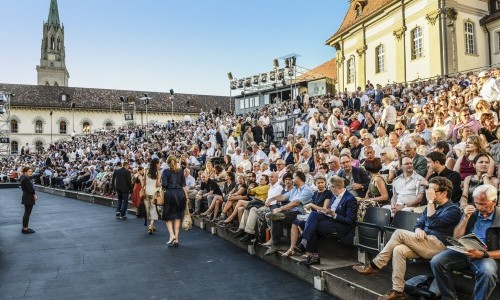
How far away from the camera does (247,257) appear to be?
319 inches

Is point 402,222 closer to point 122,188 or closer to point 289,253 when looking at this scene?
point 289,253

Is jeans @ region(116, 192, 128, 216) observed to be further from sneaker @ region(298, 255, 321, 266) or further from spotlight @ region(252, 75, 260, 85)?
spotlight @ region(252, 75, 260, 85)

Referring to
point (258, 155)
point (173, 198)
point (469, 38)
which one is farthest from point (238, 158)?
point (469, 38)

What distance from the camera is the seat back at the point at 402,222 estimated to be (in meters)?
5.52

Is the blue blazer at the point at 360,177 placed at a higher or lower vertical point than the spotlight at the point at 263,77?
lower

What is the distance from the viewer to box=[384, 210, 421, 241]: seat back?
5518mm

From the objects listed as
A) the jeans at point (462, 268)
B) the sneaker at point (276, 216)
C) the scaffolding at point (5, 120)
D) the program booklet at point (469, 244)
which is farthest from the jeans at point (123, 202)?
the scaffolding at point (5, 120)

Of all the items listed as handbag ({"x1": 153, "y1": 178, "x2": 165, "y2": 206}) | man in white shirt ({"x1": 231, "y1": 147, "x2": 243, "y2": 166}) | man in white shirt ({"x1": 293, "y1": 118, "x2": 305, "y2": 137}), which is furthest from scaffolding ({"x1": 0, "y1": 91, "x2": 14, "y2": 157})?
handbag ({"x1": 153, "y1": 178, "x2": 165, "y2": 206})

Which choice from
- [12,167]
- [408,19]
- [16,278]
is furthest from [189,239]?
[12,167]

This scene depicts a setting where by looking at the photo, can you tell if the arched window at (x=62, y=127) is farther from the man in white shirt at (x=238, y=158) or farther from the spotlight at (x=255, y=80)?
the man in white shirt at (x=238, y=158)

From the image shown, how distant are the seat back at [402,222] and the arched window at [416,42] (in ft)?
85.5

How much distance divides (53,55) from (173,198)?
9572 centimetres

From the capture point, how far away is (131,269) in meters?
7.09

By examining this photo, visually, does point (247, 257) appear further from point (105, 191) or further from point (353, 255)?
point (105, 191)
